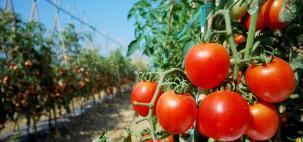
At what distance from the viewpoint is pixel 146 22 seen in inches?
105

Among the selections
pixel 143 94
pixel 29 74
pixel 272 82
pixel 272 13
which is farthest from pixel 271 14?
pixel 29 74

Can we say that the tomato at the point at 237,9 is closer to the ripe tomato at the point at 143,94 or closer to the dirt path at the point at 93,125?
the ripe tomato at the point at 143,94

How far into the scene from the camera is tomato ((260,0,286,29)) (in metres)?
0.83

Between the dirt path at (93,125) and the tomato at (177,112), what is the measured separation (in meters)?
3.77

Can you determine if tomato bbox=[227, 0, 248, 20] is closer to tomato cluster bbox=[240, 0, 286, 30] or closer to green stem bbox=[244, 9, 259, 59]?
tomato cluster bbox=[240, 0, 286, 30]

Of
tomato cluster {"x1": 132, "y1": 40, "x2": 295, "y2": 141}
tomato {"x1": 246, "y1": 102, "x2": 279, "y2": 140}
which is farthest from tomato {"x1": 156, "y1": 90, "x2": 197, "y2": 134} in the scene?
tomato {"x1": 246, "y1": 102, "x2": 279, "y2": 140}

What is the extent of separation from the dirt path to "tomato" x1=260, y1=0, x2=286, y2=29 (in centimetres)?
370

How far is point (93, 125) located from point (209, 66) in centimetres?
682

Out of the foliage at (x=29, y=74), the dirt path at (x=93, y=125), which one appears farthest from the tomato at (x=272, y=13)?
the foliage at (x=29, y=74)

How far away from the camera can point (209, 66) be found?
0.67 metres

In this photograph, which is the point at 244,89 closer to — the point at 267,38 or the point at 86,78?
the point at 267,38

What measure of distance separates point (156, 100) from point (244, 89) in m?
0.18

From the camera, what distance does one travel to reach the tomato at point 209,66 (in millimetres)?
663

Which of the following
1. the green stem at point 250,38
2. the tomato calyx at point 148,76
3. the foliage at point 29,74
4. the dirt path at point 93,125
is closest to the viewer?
the green stem at point 250,38
